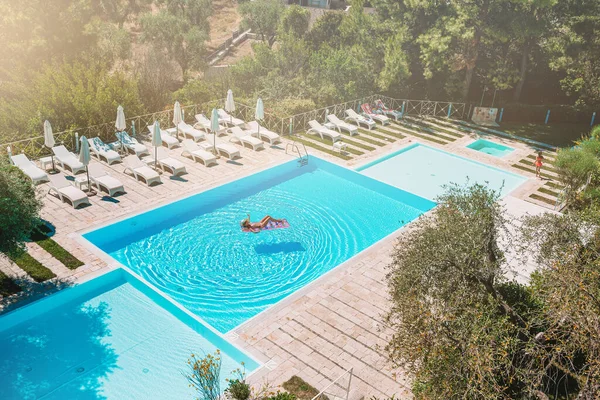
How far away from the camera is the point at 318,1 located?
46.7m

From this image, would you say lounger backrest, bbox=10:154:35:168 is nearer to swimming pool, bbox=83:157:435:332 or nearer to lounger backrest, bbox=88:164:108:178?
lounger backrest, bbox=88:164:108:178

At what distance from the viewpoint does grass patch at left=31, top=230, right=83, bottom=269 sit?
1411cm

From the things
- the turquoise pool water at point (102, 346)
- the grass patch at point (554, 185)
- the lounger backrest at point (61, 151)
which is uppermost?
the lounger backrest at point (61, 151)

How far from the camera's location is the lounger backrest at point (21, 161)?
59.9 feet

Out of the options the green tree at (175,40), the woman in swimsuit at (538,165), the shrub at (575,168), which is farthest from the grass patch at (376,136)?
the green tree at (175,40)

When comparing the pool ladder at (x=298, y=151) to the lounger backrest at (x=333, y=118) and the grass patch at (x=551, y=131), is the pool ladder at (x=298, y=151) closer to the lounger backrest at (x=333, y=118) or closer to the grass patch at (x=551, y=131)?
the lounger backrest at (x=333, y=118)

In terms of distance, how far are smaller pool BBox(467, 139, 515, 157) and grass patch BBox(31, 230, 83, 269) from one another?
1959 centimetres

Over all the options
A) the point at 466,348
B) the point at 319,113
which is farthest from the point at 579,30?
the point at 466,348

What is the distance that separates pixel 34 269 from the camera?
13.6 meters

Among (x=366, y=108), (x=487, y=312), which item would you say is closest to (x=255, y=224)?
(x=487, y=312)

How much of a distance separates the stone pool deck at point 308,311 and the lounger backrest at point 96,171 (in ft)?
2.45

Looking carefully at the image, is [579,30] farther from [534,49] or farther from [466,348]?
[466,348]

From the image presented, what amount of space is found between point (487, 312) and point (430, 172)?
48.7 ft

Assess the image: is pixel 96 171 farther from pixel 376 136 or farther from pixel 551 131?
pixel 551 131
